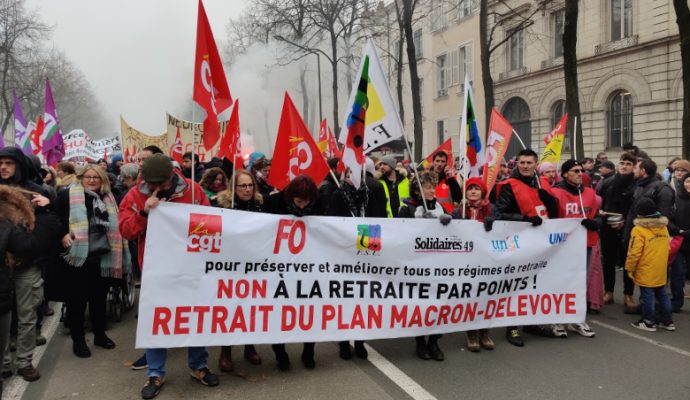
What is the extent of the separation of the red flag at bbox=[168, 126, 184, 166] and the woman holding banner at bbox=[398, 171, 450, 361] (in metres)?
5.20

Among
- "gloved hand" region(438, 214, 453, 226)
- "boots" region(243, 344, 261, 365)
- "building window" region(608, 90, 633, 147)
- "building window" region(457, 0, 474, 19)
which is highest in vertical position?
"building window" region(457, 0, 474, 19)

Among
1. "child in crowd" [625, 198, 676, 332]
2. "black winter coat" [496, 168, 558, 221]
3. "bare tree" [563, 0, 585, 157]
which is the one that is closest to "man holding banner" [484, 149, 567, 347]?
"black winter coat" [496, 168, 558, 221]

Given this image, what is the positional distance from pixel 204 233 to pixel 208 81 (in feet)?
4.21

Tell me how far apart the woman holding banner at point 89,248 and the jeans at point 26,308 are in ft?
1.25

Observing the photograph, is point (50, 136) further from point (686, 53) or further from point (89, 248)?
point (686, 53)

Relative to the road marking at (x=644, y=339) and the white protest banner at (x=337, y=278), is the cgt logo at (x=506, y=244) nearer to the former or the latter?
the white protest banner at (x=337, y=278)

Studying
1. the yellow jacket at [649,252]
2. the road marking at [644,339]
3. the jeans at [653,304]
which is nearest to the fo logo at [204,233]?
the road marking at [644,339]

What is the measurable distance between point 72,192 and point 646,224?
18.9ft

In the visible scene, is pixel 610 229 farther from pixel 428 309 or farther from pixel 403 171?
pixel 428 309

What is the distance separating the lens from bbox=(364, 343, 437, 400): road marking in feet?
12.6

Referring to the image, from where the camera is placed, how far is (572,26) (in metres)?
11.7

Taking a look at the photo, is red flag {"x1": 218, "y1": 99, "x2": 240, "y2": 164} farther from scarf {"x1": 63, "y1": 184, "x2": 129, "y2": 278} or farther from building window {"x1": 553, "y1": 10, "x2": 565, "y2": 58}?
building window {"x1": 553, "y1": 10, "x2": 565, "y2": 58}

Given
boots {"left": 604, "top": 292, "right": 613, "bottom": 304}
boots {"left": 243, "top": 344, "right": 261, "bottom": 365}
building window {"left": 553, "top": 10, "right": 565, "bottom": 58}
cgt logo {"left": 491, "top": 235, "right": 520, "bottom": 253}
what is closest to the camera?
boots {"left": 243, "top": 344, "right": 261, "bottom": 365}

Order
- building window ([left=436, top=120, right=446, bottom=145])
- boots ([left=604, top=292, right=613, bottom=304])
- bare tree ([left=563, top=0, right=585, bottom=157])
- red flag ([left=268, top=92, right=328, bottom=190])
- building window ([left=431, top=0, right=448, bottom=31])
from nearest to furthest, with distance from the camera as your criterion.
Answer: red flag ([left=268, top=92, right=328, bottom=190]) < boots ([left=604, top=292, right=613, bottom=304]) < bare tree ([left=563, top=0, right=585, bottom=157]) < building window ([left=431, top=0, right=448, bottom=31]) < building window ([left=436, top=120, right=446, bottom=145])
